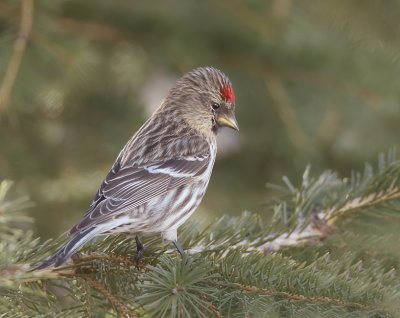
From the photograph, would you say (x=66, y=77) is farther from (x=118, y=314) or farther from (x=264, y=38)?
A: (x=118, y=314)

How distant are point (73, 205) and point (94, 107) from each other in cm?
66

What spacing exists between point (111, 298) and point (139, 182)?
0.87 m

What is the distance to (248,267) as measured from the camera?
2.23 metres

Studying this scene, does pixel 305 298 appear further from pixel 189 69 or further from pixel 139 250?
pixel 189 69

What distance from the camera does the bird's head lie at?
362 centimetres

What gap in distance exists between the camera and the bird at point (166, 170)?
280 cm

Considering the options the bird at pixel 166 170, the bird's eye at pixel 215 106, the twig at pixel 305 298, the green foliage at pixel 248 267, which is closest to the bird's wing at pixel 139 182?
the bird at pixel 166 170

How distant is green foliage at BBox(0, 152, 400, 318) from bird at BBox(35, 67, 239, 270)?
0.09 m

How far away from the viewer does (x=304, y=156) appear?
4.43 m

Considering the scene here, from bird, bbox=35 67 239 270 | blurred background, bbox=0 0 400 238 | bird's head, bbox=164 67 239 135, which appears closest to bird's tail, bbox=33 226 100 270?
bird, bbox=35 67 239 270

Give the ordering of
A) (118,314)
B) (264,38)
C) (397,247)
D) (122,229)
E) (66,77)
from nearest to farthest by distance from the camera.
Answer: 1. (118,314)
2. (397,247)
3. (122,229)
4. (66,77)
5. (264,38)

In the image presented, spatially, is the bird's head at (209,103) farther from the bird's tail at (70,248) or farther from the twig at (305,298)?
the twig at (305,298)

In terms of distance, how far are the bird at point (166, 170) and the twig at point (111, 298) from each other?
0.40 ft

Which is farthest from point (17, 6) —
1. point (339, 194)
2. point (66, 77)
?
point (339, 194)
